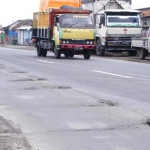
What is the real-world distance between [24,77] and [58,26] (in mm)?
11162

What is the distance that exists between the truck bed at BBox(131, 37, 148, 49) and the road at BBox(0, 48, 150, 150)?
12629 millimetres

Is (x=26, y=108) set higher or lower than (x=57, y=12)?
lower

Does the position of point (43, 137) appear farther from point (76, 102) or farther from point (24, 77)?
point (24, 77)

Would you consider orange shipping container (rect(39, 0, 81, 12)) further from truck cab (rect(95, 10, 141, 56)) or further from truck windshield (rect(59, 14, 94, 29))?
truck windshield (rect(59, 14, 94, 29))

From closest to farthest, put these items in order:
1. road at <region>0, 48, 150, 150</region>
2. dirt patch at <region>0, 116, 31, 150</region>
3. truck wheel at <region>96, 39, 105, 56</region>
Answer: dirt patch at <region>0, 116, 31, 150</region>
road at <region>0, 48, 150, 150</region>
truck wheel at <region>96, 39, 105, 56</region>

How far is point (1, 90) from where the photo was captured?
12906mm

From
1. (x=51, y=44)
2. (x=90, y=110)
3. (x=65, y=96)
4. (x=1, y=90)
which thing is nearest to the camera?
(x=90, y=110)

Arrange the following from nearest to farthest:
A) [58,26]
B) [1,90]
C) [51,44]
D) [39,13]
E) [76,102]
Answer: [76,102], [1,90], [58,26], [51,44], [39,13]

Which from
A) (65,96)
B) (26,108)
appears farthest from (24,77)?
(26,108)

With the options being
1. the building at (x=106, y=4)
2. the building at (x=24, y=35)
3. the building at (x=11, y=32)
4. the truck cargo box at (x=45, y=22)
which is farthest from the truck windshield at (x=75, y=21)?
the building at (x=11, y=32)

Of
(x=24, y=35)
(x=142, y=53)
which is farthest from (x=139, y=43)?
(x=24, y=35)

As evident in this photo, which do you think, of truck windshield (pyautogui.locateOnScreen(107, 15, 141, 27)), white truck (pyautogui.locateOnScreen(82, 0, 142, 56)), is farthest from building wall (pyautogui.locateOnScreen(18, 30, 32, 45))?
truck windshield (pyautogui.locateOnScreen(107, 15, 141, 27))

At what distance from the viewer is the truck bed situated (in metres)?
28.4

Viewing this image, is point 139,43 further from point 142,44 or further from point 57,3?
point 57,3
